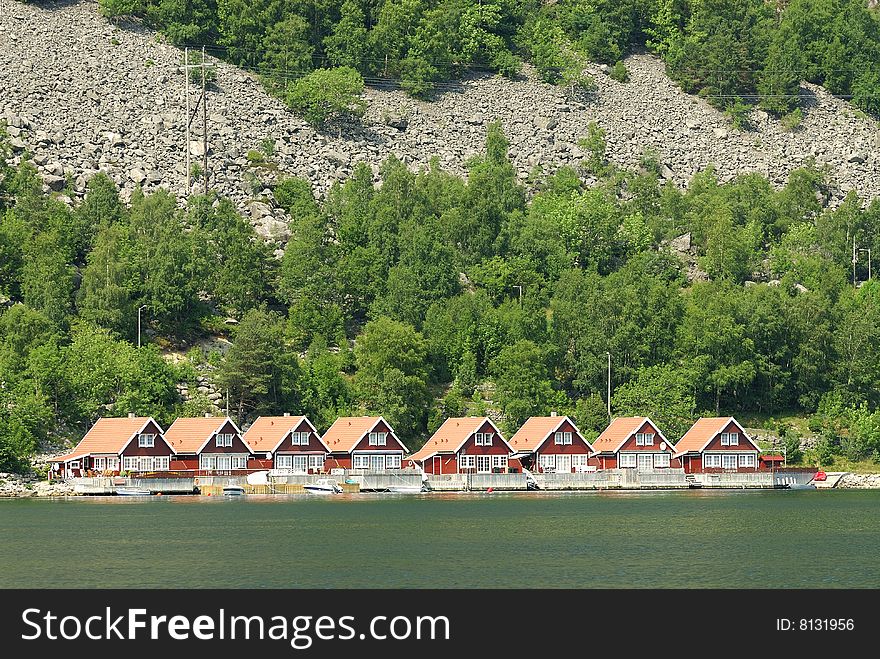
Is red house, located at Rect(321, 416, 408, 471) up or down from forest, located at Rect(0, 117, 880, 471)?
down

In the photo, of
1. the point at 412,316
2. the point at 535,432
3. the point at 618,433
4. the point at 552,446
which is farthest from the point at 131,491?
the point at 618,433

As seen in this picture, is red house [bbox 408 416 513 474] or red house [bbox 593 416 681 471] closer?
red house [bbox 408 416 513 474]

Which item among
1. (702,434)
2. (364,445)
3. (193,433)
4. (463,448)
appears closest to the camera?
(193,433)

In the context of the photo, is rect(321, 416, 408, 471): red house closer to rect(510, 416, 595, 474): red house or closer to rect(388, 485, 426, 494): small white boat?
rect(388, 485, 426, 494): small white boat

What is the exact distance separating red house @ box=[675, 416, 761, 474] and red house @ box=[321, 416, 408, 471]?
956 inches

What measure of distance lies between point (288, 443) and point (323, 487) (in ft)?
14.6

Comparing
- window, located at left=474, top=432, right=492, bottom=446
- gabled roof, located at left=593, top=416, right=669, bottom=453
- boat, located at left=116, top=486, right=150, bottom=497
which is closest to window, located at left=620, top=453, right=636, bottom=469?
gabled roof, located at left=593, top=416, right=669, bottom=453

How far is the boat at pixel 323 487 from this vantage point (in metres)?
129

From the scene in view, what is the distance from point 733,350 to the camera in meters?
144

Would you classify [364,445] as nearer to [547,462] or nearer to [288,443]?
[288,443]

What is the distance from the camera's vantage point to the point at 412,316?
487ft

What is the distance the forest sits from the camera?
435ft
